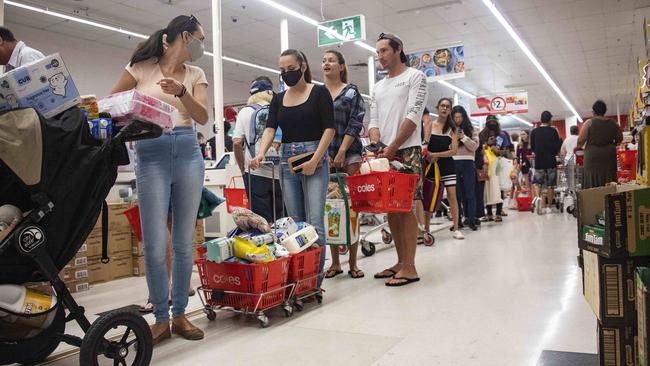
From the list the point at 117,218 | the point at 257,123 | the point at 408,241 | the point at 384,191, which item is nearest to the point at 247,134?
the point at 257,123

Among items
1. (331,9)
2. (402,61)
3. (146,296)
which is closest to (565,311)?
(402,61)

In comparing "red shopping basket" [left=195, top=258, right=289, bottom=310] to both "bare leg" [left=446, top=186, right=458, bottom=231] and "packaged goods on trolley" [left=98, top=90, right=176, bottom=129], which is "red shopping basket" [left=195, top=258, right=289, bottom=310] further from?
"bare leg" [left=446, top=186, right=458, bottom=231]

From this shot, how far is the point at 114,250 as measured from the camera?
416cm

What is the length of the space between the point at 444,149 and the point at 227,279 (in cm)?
365

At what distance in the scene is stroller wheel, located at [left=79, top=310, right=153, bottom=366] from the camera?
174 cm

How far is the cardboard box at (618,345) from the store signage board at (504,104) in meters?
17.1

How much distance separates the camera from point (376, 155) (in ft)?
12.2

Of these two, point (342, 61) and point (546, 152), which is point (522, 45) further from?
point (342, 61)

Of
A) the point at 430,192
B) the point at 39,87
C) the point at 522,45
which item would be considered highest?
the point at 522,45

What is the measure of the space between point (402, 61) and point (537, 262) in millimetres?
1893

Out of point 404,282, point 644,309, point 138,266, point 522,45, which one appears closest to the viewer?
point 644,309

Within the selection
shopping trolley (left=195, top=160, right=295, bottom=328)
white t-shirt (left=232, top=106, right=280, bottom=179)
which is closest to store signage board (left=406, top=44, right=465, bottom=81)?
white t-shirt (left=232, top=106, right=280, bottom=179)

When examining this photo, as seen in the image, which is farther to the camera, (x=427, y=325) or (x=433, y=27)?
(x=433, y=27)

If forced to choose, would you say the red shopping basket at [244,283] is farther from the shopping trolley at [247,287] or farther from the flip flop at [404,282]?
the flip flop at [404,282]
